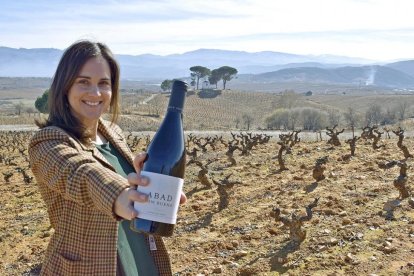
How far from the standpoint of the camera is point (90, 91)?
2.46 metres

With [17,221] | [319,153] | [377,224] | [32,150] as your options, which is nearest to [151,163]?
[32,150]

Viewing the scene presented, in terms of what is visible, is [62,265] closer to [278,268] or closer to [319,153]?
[278,268]

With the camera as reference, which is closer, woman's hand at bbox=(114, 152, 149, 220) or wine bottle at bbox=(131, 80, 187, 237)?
woman's hand at bbox=(114, 152, 149, 220)

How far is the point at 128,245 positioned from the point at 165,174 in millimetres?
658

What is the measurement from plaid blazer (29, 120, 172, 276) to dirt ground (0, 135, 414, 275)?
4.13m

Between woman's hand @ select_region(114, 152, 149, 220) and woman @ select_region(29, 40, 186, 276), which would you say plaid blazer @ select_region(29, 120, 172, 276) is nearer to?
woman @ select_region(29, 40, 186, 276)

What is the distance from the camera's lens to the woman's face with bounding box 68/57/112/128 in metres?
2.45

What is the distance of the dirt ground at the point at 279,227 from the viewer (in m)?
6.39

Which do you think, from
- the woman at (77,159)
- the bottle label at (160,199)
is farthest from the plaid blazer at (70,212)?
the bottle label at (160,199)

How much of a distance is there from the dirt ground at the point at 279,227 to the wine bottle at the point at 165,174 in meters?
4.12

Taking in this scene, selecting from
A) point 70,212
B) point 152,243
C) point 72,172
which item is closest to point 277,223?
point 152,243

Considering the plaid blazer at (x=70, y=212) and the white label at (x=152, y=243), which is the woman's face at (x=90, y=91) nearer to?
the plaid blazer at (x=70, y=212)

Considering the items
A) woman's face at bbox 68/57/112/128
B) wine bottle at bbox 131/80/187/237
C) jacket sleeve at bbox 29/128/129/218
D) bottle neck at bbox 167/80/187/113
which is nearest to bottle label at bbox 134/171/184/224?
wine bottle at bbox 131/80/187/237

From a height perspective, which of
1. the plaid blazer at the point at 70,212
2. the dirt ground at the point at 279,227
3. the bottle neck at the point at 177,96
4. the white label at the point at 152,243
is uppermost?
the bottle neck at the point at 177,96
